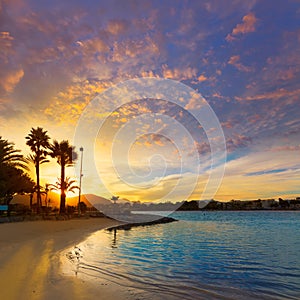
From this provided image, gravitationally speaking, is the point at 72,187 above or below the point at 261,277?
above

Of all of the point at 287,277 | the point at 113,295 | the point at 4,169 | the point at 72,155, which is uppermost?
the point at 72,155

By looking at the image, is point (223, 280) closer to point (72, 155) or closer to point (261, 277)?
point (261, 277)

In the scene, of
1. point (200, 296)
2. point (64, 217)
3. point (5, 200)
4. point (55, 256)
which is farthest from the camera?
point (5, 200)

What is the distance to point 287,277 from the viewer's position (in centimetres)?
1192

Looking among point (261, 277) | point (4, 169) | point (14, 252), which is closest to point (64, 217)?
point (4, 169)

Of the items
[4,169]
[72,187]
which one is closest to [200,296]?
[4,169]

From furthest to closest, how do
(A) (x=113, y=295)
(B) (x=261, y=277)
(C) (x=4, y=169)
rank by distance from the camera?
(C) (x=4, y=169), (B) (x=261, y=277), (A) (x=113, y=295)

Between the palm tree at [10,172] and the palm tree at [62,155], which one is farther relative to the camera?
the palm tree at [62,155]

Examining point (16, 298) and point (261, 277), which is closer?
point (16, 298)

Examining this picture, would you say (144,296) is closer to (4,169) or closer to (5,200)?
(4,169)

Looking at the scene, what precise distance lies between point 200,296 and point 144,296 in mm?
1727

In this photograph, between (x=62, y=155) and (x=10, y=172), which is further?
(x=62, y=155)

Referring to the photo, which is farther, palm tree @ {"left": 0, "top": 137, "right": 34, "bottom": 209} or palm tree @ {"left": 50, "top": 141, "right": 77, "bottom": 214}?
palm tree @ {"left": 50, "top": 141, "right": 77, "bottom": 214}

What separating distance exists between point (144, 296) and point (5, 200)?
4730cm
